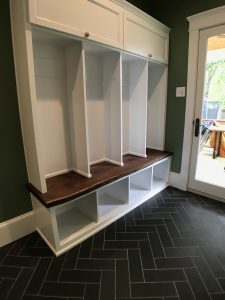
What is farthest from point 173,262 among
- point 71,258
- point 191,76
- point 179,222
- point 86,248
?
point 191,76

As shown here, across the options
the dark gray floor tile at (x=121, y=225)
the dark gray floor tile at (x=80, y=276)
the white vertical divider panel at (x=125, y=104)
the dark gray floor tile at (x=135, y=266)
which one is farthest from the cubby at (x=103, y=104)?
the dark gray floor tile at (x=80, y=276)

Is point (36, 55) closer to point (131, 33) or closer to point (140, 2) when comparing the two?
point (131, 33)

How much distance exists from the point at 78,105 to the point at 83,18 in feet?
2.57

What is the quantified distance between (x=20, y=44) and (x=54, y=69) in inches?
18.0

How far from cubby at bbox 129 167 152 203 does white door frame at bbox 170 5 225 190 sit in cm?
55

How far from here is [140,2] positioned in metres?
2.73

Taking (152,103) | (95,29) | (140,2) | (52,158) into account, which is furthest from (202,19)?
(52,158)

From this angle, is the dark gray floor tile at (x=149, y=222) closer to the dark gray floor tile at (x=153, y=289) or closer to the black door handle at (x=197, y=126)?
the dark gray floor tile at (x=153, y=289)

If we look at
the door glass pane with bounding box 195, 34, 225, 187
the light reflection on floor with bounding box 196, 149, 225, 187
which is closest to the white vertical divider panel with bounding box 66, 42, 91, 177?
the door glass pane with bounding box 195, 34, 225, 187

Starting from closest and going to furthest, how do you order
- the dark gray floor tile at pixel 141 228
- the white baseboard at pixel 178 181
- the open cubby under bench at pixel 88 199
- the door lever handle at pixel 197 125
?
the open cubby under bench at pixel 88 199, the dark gray floor tile at pixel 141 228, the door lever handle at pixel 197 125, the white baseboard at pixel 178 181

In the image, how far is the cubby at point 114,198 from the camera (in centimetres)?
231

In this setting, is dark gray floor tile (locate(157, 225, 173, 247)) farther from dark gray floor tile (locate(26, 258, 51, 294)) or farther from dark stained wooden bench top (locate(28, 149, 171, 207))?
dark gray floor tile (locate(26, 258, 51, 294))

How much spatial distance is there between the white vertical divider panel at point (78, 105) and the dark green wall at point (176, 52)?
155 cm

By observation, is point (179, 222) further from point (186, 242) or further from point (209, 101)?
point (209, 101)
